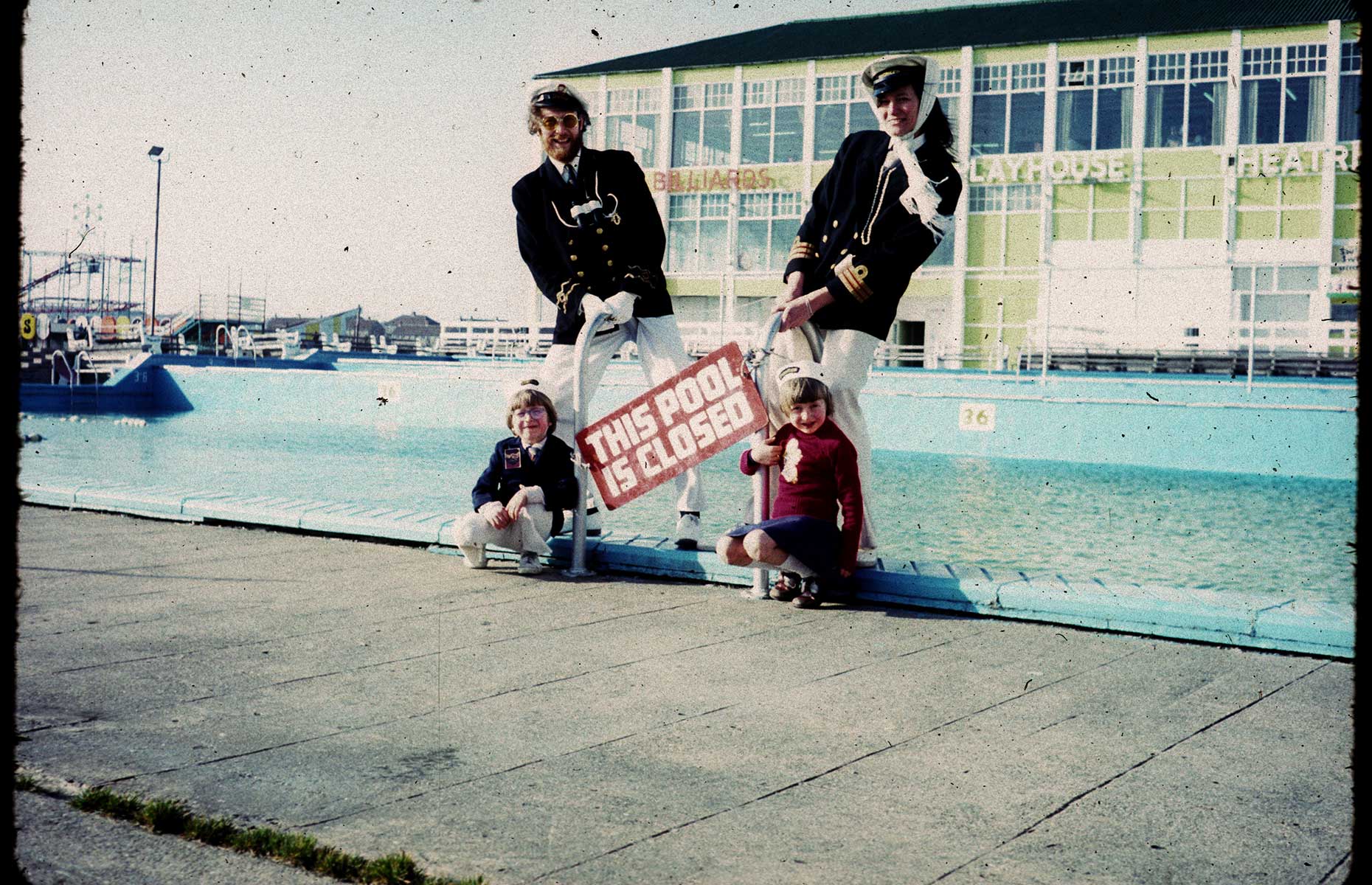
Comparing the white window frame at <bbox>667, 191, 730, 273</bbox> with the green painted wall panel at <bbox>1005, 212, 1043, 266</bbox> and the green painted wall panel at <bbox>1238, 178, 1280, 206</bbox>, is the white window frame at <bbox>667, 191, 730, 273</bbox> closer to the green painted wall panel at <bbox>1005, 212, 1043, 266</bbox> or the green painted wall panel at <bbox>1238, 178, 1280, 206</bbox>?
the green painted wall panel at <bbox>1005, 212, 1043, 266</bbox>

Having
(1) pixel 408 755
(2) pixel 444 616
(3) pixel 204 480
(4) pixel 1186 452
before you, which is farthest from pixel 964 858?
(4) pixel 1186 452

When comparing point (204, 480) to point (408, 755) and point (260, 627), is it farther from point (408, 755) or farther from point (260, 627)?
point (408, 755)

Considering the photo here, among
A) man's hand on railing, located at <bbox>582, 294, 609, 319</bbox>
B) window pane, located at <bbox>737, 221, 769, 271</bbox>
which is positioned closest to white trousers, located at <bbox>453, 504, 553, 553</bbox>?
man's hand on railing, located at <bbox>582, 294, 609, 319</bbox>

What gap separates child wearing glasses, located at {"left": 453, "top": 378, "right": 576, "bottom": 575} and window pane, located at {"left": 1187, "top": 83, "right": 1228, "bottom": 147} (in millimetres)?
28393

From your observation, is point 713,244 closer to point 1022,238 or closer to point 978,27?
point 1022,238

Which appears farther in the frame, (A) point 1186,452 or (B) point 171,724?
(A) point 1186,452

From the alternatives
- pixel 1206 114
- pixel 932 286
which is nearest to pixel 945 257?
pixel 932 286

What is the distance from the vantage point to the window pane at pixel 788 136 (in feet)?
108

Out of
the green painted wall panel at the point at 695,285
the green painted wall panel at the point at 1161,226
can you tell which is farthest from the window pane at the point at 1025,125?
the green painted wall panel at the point at 695,285

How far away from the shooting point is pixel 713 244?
34.6 meters

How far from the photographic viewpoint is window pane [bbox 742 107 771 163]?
33.5 metres

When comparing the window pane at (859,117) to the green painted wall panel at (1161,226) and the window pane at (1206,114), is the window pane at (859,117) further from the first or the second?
the window pane at (1206,114)

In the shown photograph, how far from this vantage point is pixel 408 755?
2.40 meters

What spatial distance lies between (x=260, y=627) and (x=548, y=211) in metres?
2.45
